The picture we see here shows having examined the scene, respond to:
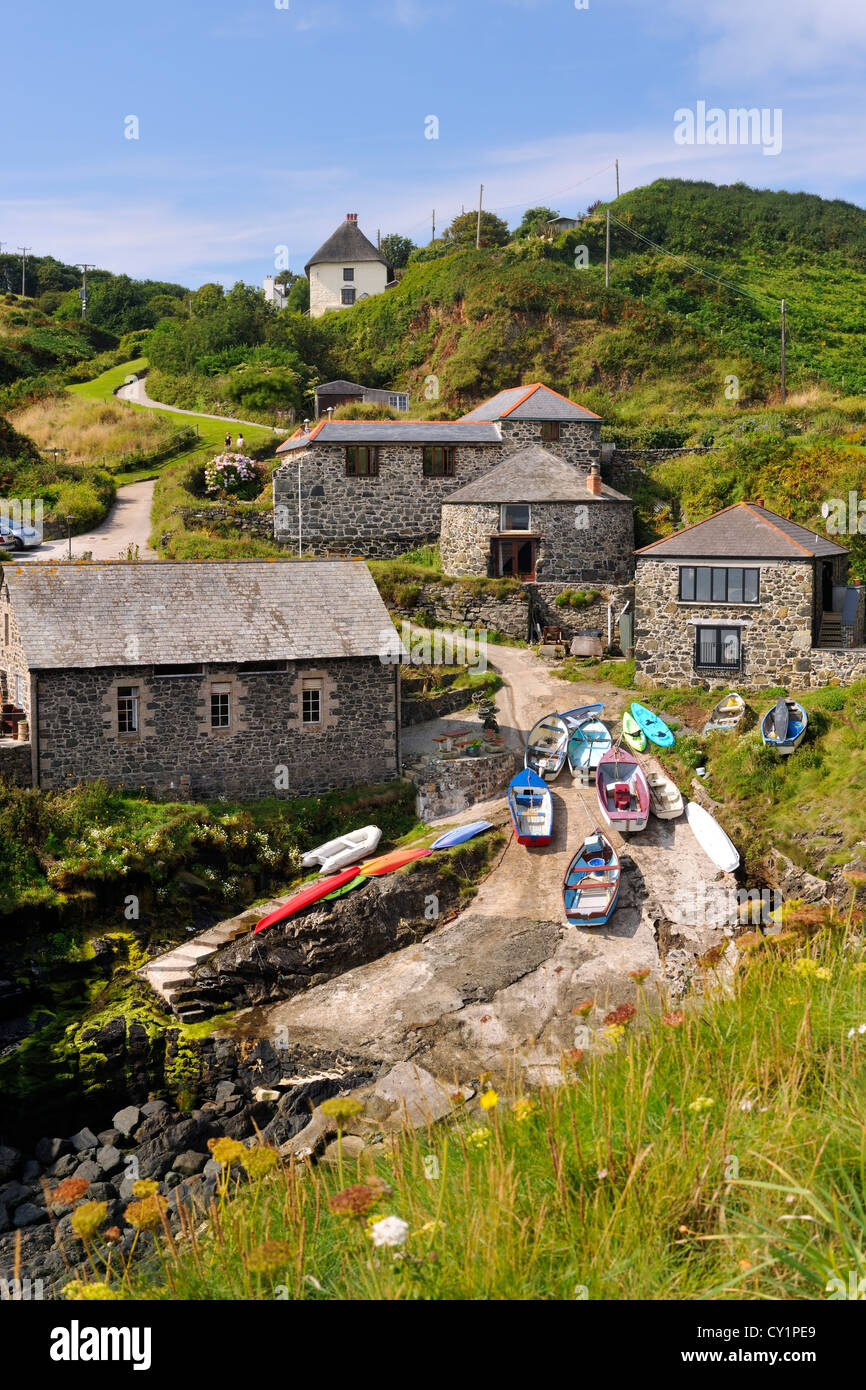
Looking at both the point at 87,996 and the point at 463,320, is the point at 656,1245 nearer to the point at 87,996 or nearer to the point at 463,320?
the point at 87,996

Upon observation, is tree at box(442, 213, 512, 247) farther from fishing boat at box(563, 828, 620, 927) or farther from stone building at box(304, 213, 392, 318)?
fishing boat at box(563, 828, 620, 927)

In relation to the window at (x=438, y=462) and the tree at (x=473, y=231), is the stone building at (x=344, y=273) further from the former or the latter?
the window at (x=438, y=462)

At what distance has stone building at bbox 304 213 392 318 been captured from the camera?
253ft

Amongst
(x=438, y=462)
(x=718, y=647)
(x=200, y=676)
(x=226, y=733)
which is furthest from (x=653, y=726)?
(x=438, y=462)

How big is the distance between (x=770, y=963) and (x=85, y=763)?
745 inches

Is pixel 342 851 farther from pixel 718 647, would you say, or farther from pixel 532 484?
pixel 532 484

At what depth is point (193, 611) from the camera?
86.4ft

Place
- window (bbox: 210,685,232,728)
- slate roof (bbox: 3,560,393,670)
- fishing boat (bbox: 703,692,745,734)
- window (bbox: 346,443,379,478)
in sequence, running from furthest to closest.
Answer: window (bbox: 346,443,379,478) → fishing boat (bbox: 703,692,745,734) → window (bbox: 210,685,232,728) → slate roof (bbox: 3,560,393,670)

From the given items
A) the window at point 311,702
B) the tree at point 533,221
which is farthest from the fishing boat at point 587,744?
the tree at point 533,221

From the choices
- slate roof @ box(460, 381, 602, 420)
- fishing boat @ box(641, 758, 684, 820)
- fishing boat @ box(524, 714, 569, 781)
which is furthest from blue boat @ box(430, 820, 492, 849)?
slate roof @ box(460, 381, 602, 420)

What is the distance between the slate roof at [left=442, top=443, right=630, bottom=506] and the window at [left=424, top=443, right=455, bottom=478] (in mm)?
1402

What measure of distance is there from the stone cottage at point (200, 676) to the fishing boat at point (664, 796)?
5999mm

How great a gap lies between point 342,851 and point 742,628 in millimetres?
13161

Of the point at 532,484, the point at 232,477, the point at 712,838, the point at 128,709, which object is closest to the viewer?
the point at 712,838
